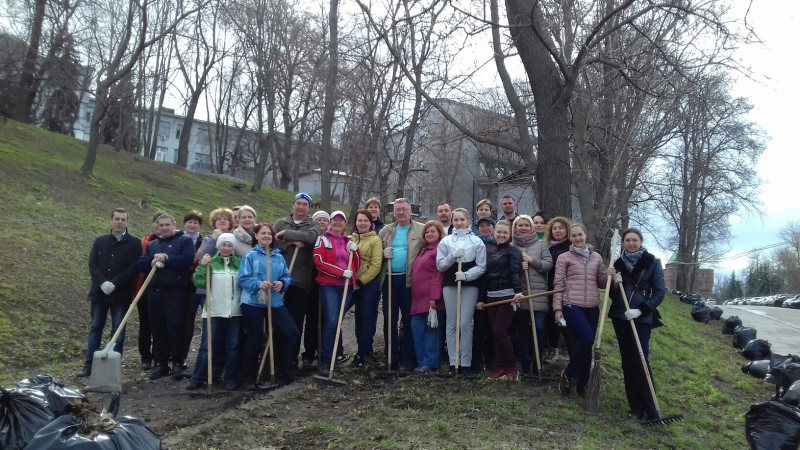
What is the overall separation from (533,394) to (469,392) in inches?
27.9

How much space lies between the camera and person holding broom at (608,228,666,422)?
6688mm

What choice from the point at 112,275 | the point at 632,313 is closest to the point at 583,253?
the point at 632,313

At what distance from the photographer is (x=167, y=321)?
7.34 m

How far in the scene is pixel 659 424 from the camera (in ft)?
22.2

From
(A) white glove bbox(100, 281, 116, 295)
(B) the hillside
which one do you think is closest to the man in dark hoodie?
(A) white glove bbox(100, 281, 116, 295)

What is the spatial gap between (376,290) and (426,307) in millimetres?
648

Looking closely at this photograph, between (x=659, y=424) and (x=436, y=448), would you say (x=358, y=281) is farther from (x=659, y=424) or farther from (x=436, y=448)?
(x=659, y=424)

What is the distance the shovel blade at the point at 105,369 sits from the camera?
604 cm

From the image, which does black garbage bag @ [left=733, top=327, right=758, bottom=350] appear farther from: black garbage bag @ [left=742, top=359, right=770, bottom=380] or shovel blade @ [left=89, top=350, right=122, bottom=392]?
shovel blade @ [left=89, top=350, right=122, bottom=392]

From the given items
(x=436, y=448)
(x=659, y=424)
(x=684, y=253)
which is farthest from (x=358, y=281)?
(x=684, y=253)

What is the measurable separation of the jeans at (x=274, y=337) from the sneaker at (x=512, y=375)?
2.39 meters

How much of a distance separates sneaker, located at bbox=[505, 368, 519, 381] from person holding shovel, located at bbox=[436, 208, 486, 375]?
47cm

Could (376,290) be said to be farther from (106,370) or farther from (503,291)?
(106,370)

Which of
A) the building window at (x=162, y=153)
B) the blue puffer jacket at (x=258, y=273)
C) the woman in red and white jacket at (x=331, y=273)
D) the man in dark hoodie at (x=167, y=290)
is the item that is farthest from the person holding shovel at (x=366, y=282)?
the building window at (x=162, y=153)
